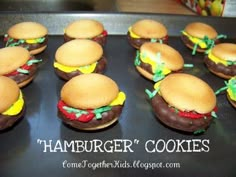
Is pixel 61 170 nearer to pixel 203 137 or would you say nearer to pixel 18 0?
pixel 203 137

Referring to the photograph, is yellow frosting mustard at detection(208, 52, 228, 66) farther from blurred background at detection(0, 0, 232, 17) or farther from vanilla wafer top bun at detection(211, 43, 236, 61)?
blurred background at detection(0, 0, 232, 17)

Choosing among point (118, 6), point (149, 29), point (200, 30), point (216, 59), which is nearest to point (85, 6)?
point (118, 6)

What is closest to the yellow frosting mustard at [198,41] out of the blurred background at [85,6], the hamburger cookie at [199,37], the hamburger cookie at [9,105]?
the hamburger cookie at [199,37]

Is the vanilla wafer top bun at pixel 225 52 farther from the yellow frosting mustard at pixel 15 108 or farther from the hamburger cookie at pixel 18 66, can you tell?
the yellow frosting mustard at pixel 15 108

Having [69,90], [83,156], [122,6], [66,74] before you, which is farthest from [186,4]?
[83,156]

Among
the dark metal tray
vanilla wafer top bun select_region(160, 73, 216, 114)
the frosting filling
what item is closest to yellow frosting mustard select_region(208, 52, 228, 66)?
the dark metal tray

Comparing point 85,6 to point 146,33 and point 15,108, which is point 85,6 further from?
point 15,108

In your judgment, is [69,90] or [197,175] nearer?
[197,175]
